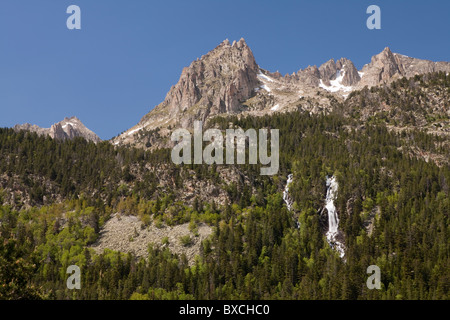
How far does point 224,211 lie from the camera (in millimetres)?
155000

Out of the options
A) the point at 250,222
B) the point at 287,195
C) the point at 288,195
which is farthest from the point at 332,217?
the point at 250,222

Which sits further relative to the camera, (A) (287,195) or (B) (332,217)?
(A) (287,195)

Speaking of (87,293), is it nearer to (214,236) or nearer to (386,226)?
(214,236)

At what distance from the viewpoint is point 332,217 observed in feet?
507

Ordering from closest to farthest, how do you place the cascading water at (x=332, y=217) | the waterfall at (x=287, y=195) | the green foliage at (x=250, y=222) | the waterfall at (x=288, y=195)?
the green foliage at (x=250, y=222) → the cascading water at (x=332, y=217) → the waterfall at (x=288, y=195) → the waterfall at (x=287, y=195)

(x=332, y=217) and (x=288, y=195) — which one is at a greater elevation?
(x=288, y=195)

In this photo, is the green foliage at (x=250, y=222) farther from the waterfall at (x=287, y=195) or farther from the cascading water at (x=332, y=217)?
the cascading water at (x=332, y=217)

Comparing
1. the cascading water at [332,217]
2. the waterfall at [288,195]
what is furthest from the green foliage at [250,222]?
the cascading water at [332,217]

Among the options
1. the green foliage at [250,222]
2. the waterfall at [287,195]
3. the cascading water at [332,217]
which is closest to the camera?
the green foliage at [250,222]

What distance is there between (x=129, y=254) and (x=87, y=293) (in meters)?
20.4

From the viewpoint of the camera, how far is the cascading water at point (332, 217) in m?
139

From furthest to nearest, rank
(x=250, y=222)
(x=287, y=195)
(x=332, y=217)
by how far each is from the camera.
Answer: (x=287, y=195) < (x=332, y=217) < (x=250, y=222)

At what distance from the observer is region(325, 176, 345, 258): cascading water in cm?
13888

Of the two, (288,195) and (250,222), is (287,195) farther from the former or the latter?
(250,222)
